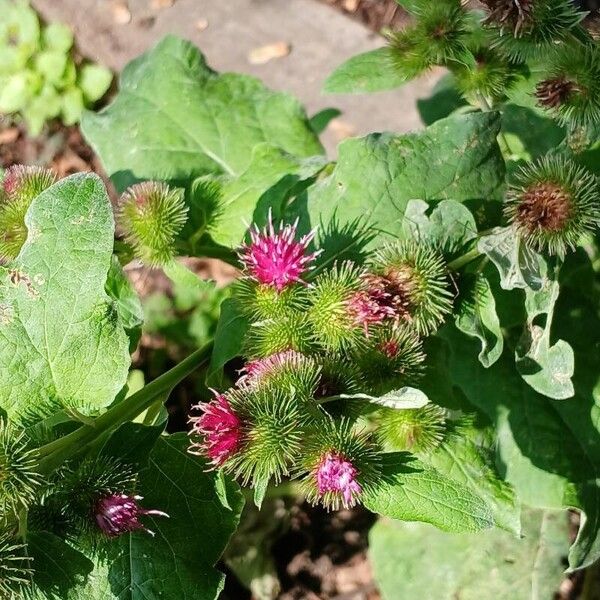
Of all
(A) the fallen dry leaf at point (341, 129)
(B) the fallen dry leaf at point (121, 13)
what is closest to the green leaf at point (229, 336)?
(A) the fallen dry leaf at point (341, 129)

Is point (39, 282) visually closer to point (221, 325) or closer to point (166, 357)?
point (221, 325)

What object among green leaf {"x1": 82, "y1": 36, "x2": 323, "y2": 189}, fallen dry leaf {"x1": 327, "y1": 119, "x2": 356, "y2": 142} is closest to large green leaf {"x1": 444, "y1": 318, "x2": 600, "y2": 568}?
green leaf {"x1": 82, "y1": 36, "x2": 323, "y2": 189}

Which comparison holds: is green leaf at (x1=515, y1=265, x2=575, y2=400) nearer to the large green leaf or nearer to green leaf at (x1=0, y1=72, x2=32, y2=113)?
the large green leaf

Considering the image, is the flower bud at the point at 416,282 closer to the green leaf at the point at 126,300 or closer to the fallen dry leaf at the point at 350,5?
the green leaf at the point at 126,300

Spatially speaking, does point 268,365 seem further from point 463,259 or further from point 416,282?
point 463,259

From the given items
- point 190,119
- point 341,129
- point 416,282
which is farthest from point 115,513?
point 341,129
